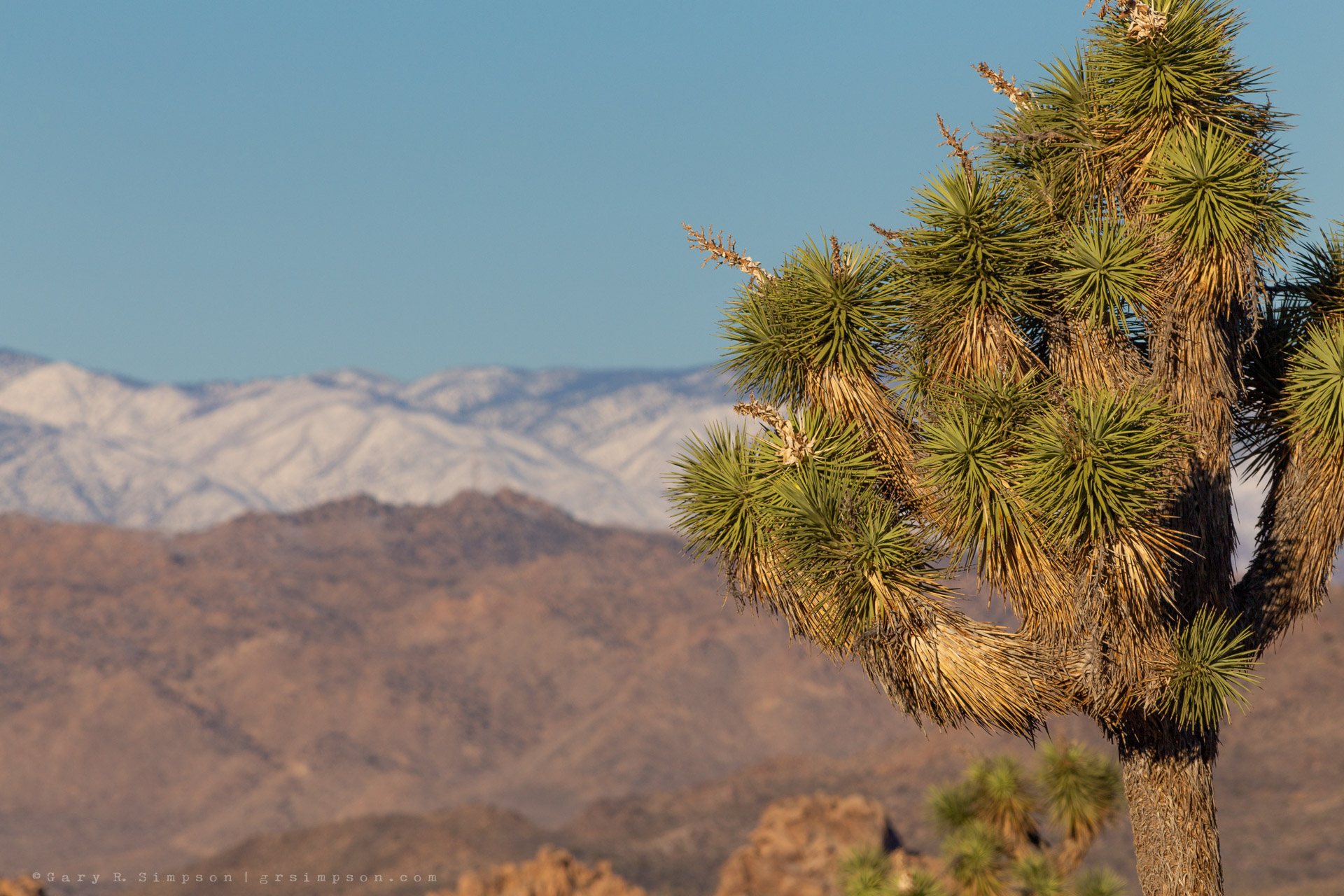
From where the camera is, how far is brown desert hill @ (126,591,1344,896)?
4409 centimetres

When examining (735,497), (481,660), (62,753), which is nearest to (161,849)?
(62,753)

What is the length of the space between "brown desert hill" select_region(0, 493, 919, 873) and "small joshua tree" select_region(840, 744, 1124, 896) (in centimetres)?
5958

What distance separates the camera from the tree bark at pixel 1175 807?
30.7 feet

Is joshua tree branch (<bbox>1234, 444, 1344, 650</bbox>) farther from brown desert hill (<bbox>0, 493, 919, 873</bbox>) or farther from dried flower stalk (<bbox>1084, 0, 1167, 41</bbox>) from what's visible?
brown desert hill (<bbox>0, 493, 919, 873</bbox>)

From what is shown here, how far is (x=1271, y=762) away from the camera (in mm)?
54344

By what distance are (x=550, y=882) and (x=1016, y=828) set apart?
15605mm

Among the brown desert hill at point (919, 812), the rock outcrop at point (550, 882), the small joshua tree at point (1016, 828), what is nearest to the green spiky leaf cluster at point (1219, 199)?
the small joshua tree at point (1016, 828)

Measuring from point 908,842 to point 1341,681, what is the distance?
25133 mm

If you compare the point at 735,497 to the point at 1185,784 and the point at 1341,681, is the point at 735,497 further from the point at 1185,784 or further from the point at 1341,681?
the point at 1341,681

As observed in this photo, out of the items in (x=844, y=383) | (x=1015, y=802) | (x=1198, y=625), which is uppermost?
(x=844, y=383)

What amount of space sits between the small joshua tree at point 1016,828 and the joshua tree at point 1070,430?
3.70m

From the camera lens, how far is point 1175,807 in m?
9.45

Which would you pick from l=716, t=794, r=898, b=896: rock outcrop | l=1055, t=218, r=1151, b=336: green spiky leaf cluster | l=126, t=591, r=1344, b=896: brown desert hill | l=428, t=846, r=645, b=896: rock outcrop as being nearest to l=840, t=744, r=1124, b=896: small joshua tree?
l=1055, t=218, r=1151, b=336: green spiky leaf cluster

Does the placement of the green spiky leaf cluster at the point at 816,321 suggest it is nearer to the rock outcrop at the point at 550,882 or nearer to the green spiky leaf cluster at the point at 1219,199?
the green spiky leaf cluster at the point at 1219,199
